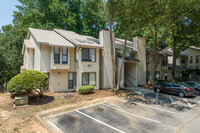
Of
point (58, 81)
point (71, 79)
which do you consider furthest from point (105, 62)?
point (58, 81)

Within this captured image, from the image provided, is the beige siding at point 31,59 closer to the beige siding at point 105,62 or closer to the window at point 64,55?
the window at point 64,55

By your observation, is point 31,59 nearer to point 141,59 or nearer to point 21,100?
point 21,100

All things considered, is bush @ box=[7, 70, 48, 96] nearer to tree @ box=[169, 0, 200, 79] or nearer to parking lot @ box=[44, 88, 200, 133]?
parking lot @ box=[44, 88, 200, 133]

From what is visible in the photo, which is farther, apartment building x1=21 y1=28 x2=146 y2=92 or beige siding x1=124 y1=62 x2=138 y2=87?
beige siding x1=124 y1=62 x2=138 y2=87

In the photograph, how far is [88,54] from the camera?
52.5 feet

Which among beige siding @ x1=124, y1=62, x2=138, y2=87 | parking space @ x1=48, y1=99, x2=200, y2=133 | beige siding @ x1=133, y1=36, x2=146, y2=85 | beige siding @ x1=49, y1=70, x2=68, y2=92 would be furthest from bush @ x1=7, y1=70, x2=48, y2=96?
beige siding @ x1=133, y1=36, x2=146, y2=85

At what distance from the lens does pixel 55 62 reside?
1441 cm

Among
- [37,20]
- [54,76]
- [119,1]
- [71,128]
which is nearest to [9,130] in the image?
[71,128]

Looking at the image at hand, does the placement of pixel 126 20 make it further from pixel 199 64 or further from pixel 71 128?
pixel 199 64

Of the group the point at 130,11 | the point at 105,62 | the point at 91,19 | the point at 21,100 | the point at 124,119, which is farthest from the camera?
the point at 91,19

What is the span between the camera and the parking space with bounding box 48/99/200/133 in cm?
709

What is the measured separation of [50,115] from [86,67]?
796 cm

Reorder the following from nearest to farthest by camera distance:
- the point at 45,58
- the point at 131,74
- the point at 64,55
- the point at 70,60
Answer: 1. the point at 45,58
2. the point at 64,55
3. the point at 70,60
4. the point at 131,74

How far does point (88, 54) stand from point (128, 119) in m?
9.86
